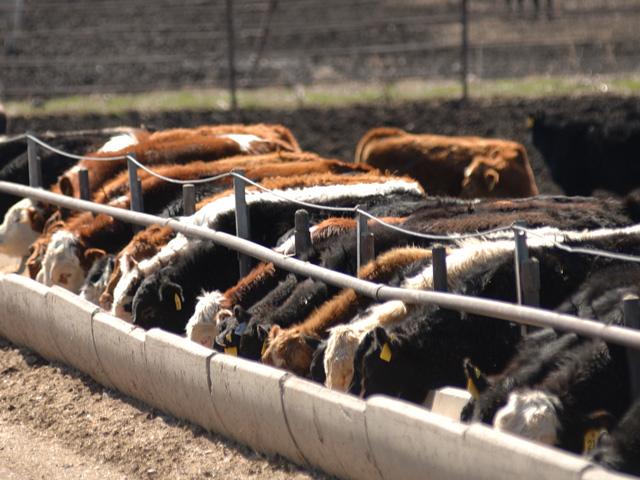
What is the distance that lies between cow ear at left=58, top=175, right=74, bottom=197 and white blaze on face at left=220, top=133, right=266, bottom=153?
5.10 feet

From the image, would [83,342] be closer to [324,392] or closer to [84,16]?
[324,392]

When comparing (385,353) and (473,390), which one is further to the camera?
(385,353)

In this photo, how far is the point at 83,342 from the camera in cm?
689

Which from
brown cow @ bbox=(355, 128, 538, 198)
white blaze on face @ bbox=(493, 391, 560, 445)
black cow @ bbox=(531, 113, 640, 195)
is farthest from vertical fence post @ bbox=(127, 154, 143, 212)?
black cow @ bbox=(531, 113, 640, 195)

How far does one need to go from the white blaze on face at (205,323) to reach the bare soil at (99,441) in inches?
19.2

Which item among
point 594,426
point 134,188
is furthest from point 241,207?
point 594,426

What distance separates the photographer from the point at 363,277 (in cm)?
638

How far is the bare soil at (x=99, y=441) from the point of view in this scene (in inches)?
219

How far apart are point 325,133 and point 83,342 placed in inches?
336

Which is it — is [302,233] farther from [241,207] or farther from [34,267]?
[34,267]

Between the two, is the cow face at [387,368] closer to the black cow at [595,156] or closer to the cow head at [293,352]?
the cow head at [293,352]

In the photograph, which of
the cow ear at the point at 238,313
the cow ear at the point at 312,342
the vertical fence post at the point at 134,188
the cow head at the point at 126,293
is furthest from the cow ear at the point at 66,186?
the cow ear at the point at 312,342

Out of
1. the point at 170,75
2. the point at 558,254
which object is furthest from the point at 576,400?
the point at 170,75

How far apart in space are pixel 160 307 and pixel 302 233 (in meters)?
1.10
